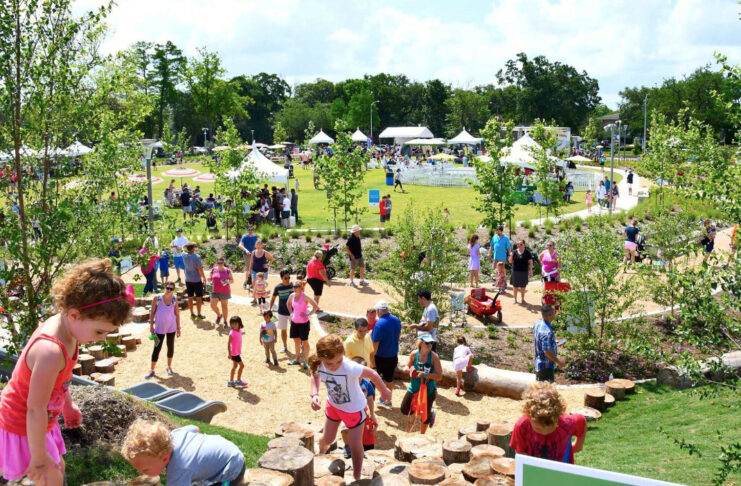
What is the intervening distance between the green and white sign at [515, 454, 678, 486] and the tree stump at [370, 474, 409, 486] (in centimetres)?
254

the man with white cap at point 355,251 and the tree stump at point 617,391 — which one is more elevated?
the man with white cap at point 355,251

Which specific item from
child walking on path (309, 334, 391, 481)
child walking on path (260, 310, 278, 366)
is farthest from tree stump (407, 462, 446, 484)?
child walking on path (260, 310, 278, 366)

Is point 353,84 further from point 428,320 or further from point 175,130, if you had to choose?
point 428,320

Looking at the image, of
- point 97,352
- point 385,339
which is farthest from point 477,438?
point 97,352

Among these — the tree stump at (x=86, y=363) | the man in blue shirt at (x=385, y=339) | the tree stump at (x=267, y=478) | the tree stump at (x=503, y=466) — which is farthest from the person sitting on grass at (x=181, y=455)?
the tree stump at (x=86, y=363)

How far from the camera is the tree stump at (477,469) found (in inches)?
223

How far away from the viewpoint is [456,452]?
6215 mm

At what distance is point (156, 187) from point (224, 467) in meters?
36.2

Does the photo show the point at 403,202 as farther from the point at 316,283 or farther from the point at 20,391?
the point at 20,391

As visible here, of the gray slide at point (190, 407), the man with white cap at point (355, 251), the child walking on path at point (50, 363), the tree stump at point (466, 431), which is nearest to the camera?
the child walking on path at point (50, 363)

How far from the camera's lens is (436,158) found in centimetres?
4497

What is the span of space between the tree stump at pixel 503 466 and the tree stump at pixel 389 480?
84cm

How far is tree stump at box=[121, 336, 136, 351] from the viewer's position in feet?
38.3

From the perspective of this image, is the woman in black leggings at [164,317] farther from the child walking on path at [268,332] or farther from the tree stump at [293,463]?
the tree stump at [293,463]
